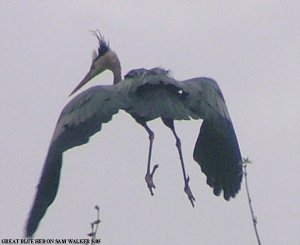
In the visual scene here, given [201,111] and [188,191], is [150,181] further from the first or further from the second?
[201,111]

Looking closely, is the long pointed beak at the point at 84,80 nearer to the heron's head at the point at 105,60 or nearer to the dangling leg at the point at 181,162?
the heron's head at the point at 105,60

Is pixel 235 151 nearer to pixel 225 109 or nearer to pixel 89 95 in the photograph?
pixel 225 109

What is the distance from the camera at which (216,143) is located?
446 inches

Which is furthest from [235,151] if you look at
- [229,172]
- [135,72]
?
[135,72]

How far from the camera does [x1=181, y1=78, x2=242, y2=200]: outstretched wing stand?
10.7 meters

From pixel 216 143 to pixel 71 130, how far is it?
67.8 inches

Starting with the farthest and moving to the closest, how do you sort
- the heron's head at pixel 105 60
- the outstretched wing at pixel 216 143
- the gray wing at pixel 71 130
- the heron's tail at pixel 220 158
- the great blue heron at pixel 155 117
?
the heron's head at pixel 105 60
the heron's tail at pixel 220 158
the outstretched wing at pixel 216 143
the great blue heron at pixel 155 117
the gray wing at pixel 71 130

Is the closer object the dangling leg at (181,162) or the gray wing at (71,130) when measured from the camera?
the gray wing at (71,130)

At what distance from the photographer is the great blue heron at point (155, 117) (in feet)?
32.6

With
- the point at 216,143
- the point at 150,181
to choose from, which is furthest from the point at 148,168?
the point at 216,143

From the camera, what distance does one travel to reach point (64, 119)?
10.6 meters

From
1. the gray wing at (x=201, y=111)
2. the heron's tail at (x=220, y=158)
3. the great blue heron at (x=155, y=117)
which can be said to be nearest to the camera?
the great blue heron at (x=155, y=117)

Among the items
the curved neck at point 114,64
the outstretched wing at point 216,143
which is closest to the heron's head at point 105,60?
the curved neck at point 114,64

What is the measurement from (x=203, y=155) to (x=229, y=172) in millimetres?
297
